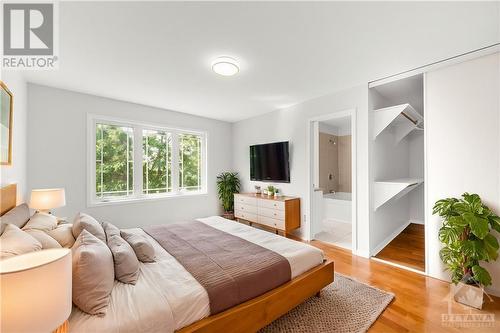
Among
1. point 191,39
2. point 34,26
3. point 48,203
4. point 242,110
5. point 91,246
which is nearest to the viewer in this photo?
point 91,246

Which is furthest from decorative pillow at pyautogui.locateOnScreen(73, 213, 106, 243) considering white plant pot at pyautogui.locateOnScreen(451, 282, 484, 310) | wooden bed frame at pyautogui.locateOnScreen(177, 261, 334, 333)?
white plant pot at pyautogui.locateOnScreen(451, 282, 484, 310)

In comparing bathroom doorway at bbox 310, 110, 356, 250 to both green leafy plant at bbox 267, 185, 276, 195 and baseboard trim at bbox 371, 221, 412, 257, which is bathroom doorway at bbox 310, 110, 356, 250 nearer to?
baseboard trim at bbox 371, 221, 412, 257

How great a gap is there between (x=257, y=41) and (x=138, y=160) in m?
3.28

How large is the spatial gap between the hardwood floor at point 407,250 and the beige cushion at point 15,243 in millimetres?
3881

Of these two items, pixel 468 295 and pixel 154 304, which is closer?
pixel 154 304

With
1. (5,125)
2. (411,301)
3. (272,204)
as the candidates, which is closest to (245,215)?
(272,204)

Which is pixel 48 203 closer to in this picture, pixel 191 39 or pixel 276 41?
pixel 191 39

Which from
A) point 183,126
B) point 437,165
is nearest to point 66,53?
point 183,126

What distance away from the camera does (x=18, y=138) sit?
264cm

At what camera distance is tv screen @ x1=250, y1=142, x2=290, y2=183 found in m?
4.33

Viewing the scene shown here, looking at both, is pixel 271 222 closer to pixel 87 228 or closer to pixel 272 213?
pixel 272 213

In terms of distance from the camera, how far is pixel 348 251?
3436mm

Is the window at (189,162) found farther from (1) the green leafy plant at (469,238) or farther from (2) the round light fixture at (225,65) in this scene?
(1) the green leafy plant at (469,238)

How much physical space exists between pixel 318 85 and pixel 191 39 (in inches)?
79.9
